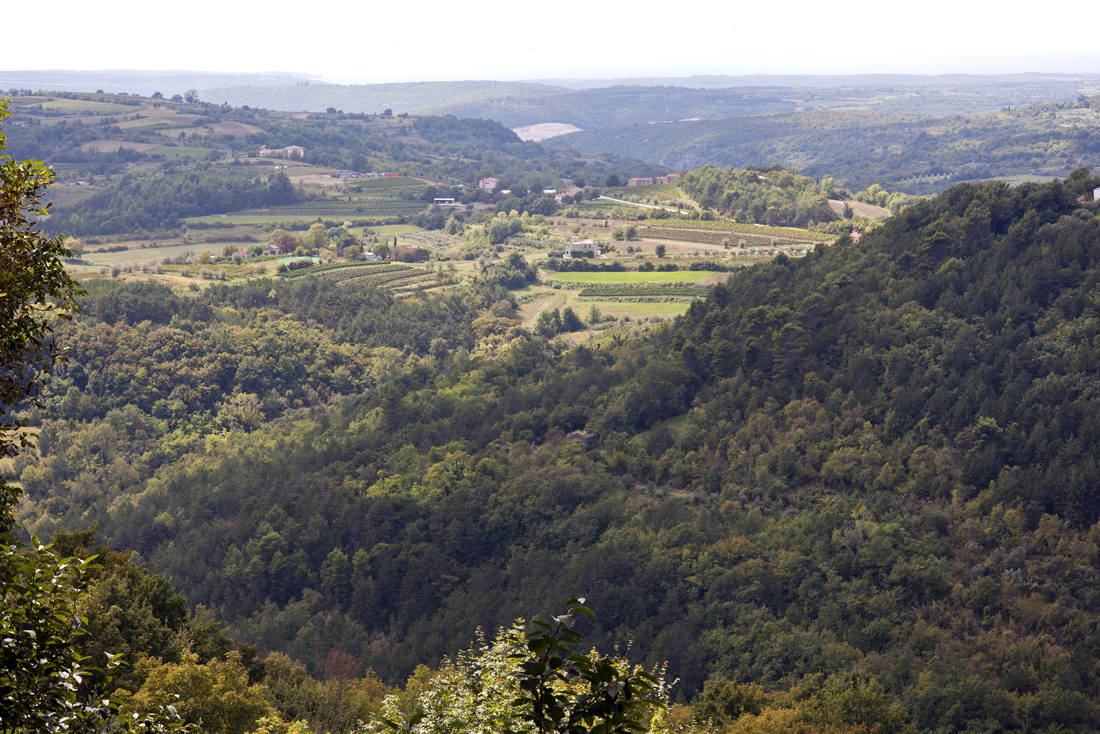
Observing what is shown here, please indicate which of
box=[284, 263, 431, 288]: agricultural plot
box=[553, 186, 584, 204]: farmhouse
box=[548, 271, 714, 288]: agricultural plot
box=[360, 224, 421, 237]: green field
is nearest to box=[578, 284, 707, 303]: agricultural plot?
box=[548, 271, 714, 288]: agricultural plot

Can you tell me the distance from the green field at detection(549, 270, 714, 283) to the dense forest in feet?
104

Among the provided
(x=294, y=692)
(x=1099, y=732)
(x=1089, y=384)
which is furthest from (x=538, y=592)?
(x=1089, y=384)

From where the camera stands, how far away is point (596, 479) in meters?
55.5

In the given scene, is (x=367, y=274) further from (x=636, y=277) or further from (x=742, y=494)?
(x=742, y=494)

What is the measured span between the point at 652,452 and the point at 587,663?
167ft

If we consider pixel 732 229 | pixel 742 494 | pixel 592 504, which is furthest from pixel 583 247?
pixel 742 494

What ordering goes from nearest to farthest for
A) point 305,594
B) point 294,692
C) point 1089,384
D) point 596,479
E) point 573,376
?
1. point 294,692
2. point 1089,384
3. point 305,594
4. point 596,479
5. point 573,376

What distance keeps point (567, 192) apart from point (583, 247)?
57928 mm

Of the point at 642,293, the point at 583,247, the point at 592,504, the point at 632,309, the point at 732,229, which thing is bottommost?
the point at 592,504

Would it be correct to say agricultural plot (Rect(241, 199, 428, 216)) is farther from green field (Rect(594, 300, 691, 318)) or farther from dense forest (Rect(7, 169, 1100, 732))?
dense forest (Rect(7, 169, 1100, 732))

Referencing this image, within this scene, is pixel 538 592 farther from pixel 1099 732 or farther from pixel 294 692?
pixel 1099 732

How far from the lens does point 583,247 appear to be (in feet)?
416

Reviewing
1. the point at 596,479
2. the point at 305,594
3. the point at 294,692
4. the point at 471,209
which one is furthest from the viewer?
the point at 471,209

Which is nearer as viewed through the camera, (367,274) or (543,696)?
(543,696)
